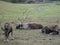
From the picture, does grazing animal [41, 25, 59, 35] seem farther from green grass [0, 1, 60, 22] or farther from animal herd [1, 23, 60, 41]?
green grass [0, 1, 60, 22]

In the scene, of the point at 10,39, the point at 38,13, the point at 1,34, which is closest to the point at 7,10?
the point at 38,13

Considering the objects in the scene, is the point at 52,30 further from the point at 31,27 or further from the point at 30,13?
the point at 30,13

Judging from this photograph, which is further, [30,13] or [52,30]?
[30,13]

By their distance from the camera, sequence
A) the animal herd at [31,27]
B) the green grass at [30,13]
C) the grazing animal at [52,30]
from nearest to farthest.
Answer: the animal herd at [31,27], the grazing animal at [52,30], the green grass at [30,13]

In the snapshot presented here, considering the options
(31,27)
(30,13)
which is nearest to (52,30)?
(31,27)

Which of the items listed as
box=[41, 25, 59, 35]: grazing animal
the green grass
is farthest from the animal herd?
the green grass

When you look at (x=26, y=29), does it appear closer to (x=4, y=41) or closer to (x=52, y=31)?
(x=52, y=31)

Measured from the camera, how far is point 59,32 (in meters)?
11.9

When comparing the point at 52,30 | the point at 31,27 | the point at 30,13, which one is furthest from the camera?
the point at 30,13

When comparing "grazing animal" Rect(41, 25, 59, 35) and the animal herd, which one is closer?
the animal herd

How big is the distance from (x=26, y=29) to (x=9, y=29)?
172 inches

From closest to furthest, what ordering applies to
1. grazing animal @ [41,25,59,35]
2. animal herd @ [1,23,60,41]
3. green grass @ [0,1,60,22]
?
animal herd @ [1,23,60,41] → grazing animal @ [41,25,59,35] → green grass @ [0,1,60,22]

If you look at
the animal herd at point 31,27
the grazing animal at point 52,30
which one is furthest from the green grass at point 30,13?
the grazing animal at point 52,30

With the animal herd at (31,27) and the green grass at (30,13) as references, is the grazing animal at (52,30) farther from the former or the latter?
the green grass at (30,13)
